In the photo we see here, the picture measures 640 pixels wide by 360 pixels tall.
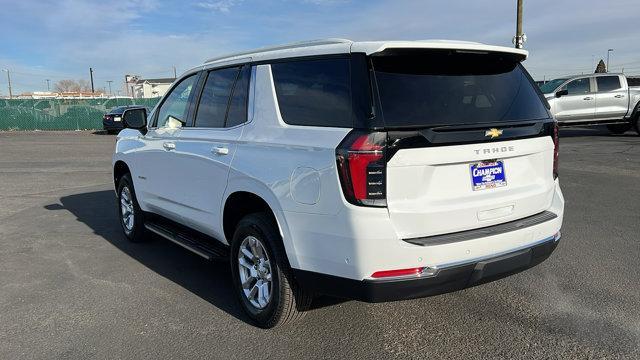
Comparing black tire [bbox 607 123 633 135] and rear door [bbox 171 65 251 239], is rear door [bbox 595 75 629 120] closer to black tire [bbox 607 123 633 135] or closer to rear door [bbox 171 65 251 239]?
black tire [bbox 607 123 633 135]

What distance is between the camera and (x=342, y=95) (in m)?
3.08

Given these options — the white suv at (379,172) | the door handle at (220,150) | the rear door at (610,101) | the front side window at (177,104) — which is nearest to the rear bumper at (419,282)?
the white suv at (379,172)

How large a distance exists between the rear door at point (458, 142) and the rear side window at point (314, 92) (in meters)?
0.23

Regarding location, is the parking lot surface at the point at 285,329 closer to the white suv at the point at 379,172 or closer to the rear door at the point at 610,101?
the white suv at the point at 379,172

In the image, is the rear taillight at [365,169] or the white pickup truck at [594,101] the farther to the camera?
the white pickup truck at [594,101]

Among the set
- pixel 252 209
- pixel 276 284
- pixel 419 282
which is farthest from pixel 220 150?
pixel 419 282

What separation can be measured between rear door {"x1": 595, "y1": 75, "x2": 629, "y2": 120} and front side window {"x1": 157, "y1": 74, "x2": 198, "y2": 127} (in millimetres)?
15889

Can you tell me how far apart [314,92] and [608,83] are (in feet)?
55.8

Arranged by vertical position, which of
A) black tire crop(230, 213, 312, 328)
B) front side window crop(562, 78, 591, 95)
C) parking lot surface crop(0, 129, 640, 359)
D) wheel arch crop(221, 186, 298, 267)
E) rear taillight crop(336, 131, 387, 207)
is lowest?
parking lot surface crop(0, 129, 640, 359)

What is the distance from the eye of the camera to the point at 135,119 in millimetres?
5539

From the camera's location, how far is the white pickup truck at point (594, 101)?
55.6ft

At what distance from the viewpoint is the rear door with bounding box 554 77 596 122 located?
17.0 m

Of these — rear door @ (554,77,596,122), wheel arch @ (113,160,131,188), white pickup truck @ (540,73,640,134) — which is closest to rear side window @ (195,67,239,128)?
wheel arch @ (113,160,131,188)

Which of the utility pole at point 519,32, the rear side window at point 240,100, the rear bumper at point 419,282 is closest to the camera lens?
the rear bumper at point 419,282
